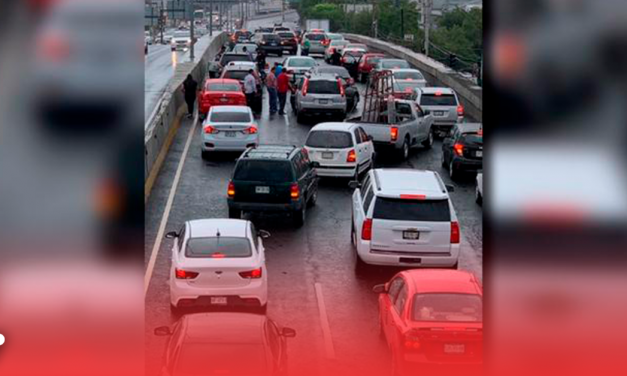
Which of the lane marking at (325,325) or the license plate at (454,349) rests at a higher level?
the license plate at (454,349)

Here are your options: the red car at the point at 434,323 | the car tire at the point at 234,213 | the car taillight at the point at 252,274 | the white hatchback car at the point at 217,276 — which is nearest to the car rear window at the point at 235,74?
the car tire at the point at 234,213

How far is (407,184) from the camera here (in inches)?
785

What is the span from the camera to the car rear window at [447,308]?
13730 mm

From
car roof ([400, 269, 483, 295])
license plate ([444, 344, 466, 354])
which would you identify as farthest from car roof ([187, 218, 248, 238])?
license plate ([444, 344, 466, 354])

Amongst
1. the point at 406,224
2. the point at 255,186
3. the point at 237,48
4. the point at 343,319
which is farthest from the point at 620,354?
the point at 237,48

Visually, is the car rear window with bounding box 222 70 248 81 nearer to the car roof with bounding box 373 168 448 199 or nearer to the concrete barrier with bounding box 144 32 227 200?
the concrete barrier with bounding box 144 32 227 200

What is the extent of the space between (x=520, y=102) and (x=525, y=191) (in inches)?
22.5

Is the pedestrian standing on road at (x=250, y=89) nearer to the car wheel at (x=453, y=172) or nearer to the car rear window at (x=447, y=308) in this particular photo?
the car wheel at (x=453, y=172)

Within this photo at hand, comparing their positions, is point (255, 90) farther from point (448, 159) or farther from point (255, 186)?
point (255, 186)

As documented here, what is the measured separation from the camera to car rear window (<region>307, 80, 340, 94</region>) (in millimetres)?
39125

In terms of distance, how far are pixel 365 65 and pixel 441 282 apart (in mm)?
42607

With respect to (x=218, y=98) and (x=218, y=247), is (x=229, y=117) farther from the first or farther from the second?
(x=218, y=247)

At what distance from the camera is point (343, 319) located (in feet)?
57.3

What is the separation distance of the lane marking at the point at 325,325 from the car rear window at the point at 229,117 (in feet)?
42.8
